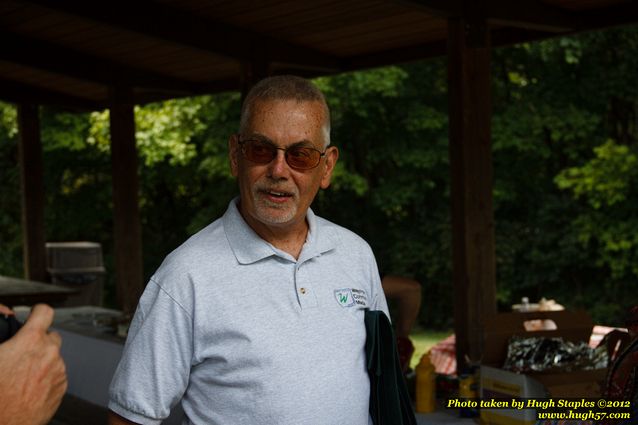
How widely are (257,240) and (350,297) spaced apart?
24cm

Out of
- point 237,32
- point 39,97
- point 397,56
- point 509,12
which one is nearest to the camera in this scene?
point 509,12

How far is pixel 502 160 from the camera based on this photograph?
14.9 m

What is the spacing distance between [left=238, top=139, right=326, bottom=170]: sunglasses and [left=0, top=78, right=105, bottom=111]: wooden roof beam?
835cm

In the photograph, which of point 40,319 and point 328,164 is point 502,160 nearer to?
point 328,164

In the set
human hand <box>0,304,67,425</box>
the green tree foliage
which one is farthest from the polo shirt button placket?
the green tree foliage

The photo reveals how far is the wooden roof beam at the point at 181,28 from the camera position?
6.19m

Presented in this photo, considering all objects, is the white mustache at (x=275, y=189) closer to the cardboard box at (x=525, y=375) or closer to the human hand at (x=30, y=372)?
the human hand at (x=30, y=372)

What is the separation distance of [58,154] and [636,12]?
48.5 feet

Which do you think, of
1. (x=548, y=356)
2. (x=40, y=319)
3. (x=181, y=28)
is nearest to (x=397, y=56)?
(x=181, y=28)

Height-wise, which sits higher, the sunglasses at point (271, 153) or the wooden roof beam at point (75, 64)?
the wooden roof beam at point (75, 64)

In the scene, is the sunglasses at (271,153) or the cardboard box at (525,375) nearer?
the sunglasses at (271,153)

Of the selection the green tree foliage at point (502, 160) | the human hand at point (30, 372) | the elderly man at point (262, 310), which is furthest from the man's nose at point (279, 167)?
the green tree foliage at point (502, 160)

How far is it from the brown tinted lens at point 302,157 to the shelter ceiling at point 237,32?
3374 mm

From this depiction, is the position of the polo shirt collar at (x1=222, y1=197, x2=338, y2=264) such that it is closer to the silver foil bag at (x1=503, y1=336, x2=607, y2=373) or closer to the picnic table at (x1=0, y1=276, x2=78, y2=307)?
the silver foil bag at (x1=503, y1=336, x2=607, y2=373)
